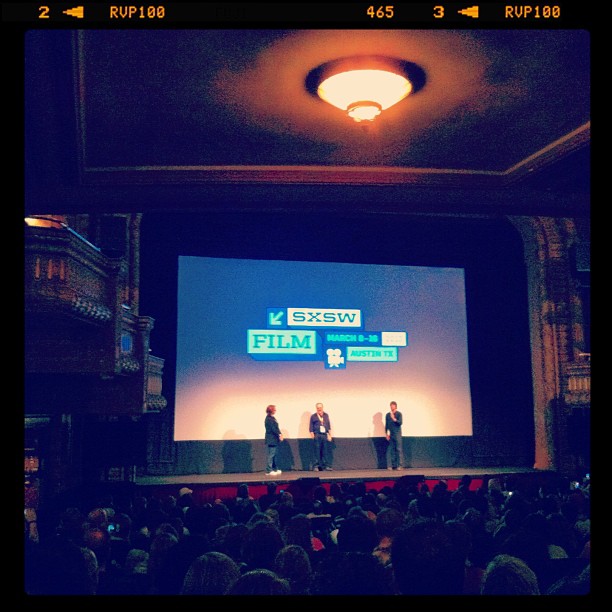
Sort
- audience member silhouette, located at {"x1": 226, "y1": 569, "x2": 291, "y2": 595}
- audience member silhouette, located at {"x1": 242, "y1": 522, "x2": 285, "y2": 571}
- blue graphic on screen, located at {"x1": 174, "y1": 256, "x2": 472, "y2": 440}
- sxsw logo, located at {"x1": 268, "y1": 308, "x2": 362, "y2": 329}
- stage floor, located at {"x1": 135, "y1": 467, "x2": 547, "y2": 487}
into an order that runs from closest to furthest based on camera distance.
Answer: audience member silhouette, located at {"x1": 226, "y1": 569, "x2": 291, "y2": 595} → audience member silhouette, located at {"x1": 242, "y1": 522, "x2": 285, "y2": 571} → stage floor, located at {"x1": 135, "y1": 467, "x2": 547, "y2": 487} → blue graphic on screen, located at {"x1": 174, "y1": 256, "x2": 472, "y2": 440} → sxsw logo, located at {"x1": 268, "y1": 308, "x2": 362, "y2": 329}

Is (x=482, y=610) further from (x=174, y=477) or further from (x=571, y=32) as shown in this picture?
(x=174, y=477)

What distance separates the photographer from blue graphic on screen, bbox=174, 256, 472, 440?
9.80m

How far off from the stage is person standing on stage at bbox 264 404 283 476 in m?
0.15

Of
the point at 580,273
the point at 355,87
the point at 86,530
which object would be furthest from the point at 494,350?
the point at 86,530

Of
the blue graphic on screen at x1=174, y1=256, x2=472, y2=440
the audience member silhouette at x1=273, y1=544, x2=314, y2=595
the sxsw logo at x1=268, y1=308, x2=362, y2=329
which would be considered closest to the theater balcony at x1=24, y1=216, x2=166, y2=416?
the blue graphic on screen at x1=174, y1=256, x2=472, y2=440

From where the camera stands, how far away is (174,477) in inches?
368

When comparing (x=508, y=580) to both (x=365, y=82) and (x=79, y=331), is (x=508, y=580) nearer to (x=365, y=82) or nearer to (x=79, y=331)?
(x=365, y=82)

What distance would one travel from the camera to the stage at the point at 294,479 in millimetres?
8297

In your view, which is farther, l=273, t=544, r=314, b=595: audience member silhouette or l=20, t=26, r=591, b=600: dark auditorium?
l=20, t=26, r=591, b=600: dark auditorium

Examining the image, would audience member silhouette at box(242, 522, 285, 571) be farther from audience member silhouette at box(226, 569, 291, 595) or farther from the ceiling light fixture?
the ceiling light fixture

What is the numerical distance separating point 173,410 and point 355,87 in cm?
645

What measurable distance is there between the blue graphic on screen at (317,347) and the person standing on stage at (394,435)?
378 millimetres

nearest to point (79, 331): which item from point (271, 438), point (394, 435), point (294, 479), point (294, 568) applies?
Answer: point (294, 568)

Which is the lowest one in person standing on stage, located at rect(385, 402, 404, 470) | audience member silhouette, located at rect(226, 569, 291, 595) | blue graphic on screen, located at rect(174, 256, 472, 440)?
person standing on stage, located at rect(385, 402, 404, 470)
